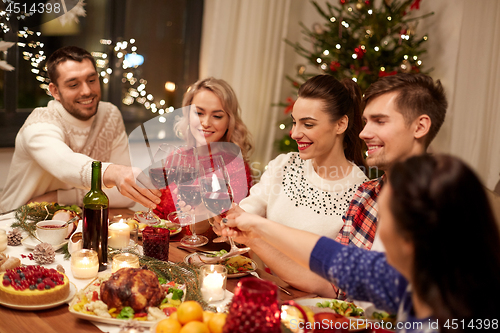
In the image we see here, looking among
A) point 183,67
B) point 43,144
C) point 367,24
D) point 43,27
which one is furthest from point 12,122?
point 367,24

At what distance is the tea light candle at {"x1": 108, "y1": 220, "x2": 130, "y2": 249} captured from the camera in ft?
5.20

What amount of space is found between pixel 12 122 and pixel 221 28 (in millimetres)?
1925

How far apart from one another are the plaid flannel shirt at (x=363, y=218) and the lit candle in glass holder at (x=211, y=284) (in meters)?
0.65

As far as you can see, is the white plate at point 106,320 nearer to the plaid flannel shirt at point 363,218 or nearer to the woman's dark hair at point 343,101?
the plaid flannel shirt at point 363,218

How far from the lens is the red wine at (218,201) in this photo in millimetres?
1271

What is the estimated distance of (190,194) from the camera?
142cm

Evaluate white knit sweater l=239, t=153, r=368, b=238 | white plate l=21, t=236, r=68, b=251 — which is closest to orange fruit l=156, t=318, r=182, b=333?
white plate l=21, t=236, r=68, b=251

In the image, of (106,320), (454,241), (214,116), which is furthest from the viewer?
(214,116)

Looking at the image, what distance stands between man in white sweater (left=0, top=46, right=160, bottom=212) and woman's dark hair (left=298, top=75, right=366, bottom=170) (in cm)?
111

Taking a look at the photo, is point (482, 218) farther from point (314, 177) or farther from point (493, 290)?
point (314, 177)

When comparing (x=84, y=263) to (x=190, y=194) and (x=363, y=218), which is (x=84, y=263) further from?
(x=363, y=218)

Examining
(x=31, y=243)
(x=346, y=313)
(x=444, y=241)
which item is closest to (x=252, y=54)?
(x=31, y=243)

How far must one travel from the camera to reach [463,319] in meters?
0.67

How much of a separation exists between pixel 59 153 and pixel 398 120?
65.9 inches
